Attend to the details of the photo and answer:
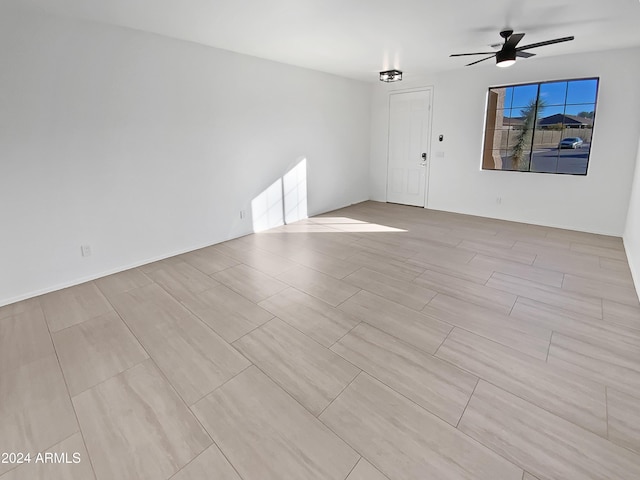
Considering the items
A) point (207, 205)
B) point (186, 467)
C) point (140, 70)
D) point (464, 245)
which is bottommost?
point (186, 467)

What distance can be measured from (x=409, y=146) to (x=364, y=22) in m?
3.68

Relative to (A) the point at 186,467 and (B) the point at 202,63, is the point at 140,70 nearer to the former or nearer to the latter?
(B) the point at 202,63

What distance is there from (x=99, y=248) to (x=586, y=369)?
4.42 meters

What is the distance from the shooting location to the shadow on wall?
16.8 feet

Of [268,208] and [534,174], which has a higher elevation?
[534,174]

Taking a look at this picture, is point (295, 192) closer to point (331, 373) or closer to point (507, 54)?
point (507, 54)

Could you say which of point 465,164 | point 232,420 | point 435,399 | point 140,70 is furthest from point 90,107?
point 465,164

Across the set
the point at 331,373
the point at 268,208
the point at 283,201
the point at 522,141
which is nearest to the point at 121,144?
the point at 268,208

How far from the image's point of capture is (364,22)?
3.17 metres

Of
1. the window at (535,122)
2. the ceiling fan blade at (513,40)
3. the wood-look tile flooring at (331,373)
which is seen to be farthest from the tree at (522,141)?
the wood-look tile flooring at (331,373)

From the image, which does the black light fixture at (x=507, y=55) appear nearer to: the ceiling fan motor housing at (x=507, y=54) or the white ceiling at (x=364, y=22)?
the ceiling fan motor housing at (x=507, y=54)

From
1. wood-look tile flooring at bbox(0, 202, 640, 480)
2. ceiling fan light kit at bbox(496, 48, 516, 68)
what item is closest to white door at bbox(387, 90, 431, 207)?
ceiling fan light kit at bbox(496, 48, 516, 68)

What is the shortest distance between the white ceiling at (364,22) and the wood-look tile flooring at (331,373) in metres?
2.51

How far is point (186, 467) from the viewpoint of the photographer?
1478 millimetres
